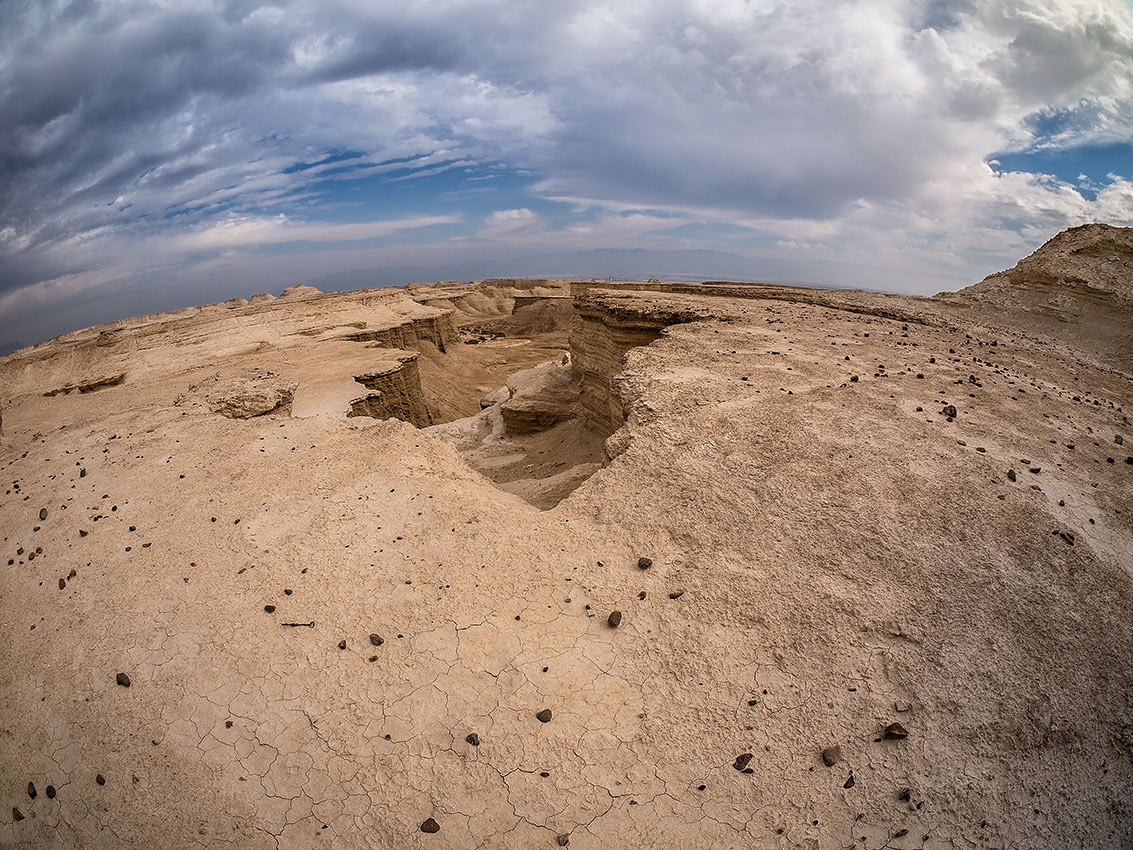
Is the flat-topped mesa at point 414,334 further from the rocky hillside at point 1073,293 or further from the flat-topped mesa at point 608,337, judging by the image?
Result: the rocky hillside at point 1073,293

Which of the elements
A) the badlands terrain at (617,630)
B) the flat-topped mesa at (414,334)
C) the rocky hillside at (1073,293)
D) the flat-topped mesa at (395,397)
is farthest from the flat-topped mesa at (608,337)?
the rocky hillside at (1073,293)

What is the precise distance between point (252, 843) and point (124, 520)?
3.48 metres

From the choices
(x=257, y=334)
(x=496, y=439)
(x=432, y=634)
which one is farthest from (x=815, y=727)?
(x=257, y=334)

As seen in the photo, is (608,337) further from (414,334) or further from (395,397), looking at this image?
(414,334)

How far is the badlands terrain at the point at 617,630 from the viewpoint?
2574 millimetres

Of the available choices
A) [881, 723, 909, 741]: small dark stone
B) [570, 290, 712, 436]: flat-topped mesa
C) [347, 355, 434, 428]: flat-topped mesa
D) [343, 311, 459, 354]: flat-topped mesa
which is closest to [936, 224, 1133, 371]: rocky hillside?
[570, 290, 712, 436]: flat-topped mesa

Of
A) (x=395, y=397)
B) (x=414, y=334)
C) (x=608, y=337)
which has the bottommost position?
(x=395, y=397)

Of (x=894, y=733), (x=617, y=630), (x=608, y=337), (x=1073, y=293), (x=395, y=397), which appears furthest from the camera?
(x=395, y=397)

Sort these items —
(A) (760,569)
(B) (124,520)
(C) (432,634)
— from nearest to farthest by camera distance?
(C) (432,634), (A) (760,569), (B) (124,520)

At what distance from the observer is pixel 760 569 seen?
11.6ft

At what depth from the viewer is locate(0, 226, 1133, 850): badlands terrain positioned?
8.45 feet

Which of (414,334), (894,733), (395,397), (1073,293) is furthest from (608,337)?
(1073,293)

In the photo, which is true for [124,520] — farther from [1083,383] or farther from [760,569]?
[1083,383]

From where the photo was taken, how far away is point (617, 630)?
326 cm
